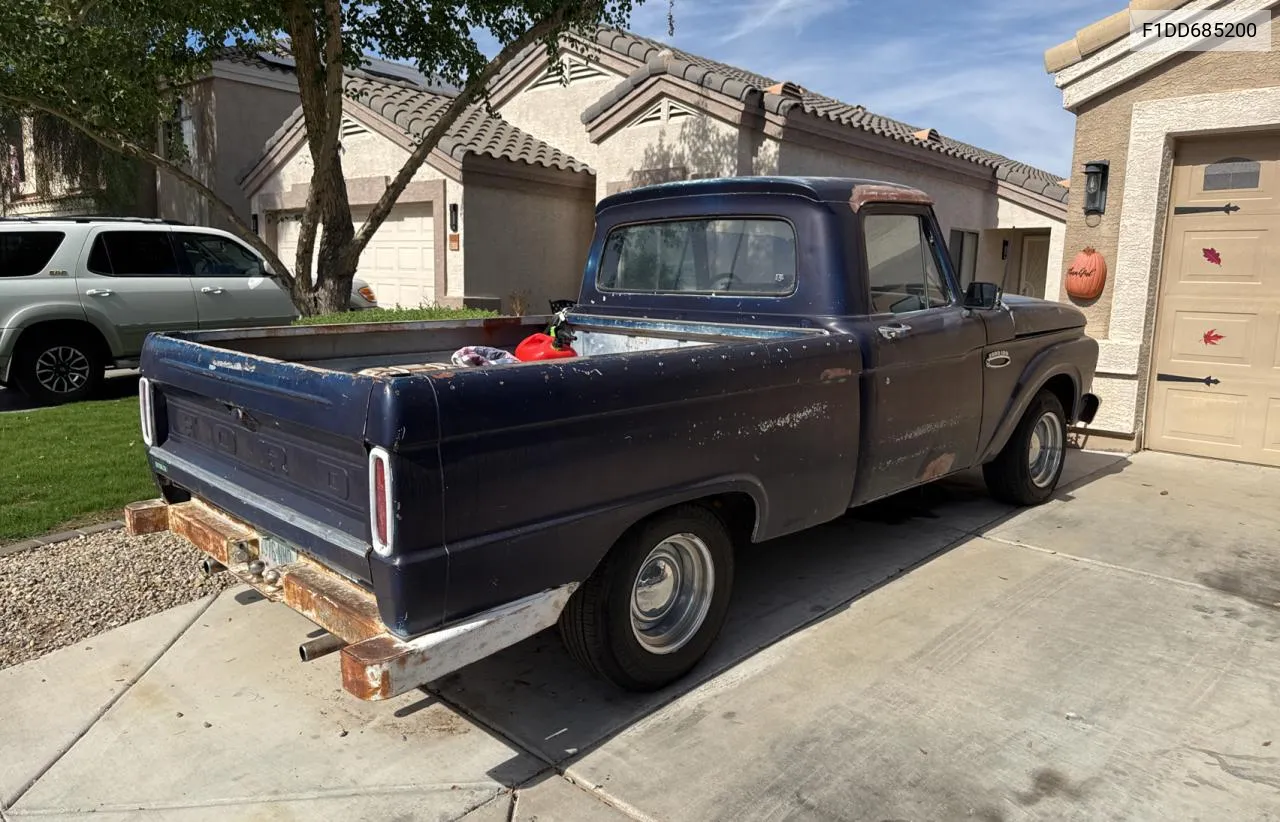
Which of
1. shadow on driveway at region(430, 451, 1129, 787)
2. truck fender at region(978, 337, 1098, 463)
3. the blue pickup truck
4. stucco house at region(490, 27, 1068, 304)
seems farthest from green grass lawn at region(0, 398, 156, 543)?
stucco house at region(490, 27, 1068, 304)

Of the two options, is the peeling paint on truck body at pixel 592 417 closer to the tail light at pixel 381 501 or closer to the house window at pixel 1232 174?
the tail light at pixel 381 501

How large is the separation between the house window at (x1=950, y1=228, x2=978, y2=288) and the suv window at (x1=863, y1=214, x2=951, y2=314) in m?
11.1

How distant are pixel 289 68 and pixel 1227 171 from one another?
15.6 metres

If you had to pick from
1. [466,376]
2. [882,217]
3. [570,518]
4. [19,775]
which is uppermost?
[882,217]

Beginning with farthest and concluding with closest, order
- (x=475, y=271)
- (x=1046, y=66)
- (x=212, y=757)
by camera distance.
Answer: (x=475, y=271)
(x=1046, y=66)
(x=212, y=757)

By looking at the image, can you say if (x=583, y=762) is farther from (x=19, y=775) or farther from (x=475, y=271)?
(x=475, y=271)

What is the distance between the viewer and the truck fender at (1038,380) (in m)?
5.17

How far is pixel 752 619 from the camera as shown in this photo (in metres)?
4.09

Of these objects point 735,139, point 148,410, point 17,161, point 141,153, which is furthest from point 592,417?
point 17,161

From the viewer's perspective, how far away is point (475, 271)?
12477mm

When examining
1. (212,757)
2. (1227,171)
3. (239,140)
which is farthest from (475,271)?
(212,757)

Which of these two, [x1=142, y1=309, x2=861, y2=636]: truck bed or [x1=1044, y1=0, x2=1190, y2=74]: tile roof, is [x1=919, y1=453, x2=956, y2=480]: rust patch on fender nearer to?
[x1=142, y1=309, x2=861, y2=636]: truck bed

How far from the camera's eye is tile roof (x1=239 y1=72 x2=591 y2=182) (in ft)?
40.8

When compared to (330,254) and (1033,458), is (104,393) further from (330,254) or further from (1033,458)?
(1033,458)
